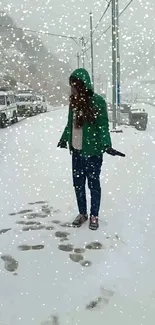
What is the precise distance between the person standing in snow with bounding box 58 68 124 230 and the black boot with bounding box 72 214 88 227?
0.16 meters

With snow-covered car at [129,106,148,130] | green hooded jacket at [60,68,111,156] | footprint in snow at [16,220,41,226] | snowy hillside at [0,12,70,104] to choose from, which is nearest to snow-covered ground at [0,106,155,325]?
footprint in snow at [16,220,41,226]

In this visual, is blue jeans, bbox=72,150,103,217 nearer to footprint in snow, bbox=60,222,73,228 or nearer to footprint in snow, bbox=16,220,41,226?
footprint in snow, bbox=60,222,73,228

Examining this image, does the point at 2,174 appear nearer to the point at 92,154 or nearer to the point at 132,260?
the point at 92,154

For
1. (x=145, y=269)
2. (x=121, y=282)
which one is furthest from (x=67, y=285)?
(x=145, y=269)

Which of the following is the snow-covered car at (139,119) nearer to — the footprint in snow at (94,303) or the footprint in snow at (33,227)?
the footprint in snow at (33,227)

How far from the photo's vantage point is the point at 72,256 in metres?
3.78

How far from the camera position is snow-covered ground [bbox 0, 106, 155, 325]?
9.47ft

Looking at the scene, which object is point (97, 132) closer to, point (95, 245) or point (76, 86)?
point (76, 86)

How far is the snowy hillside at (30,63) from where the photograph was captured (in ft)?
238

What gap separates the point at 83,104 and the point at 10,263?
5.86 ft

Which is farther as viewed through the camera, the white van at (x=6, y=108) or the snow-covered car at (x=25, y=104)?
the snow-covered car at (x=25, y=104)

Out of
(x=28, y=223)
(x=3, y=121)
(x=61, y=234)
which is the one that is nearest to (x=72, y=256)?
(x=61, y=234)

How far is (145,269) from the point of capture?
352 centimetres

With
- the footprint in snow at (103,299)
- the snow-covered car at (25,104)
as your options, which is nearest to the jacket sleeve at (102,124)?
the footprint in snow at (103,299)
